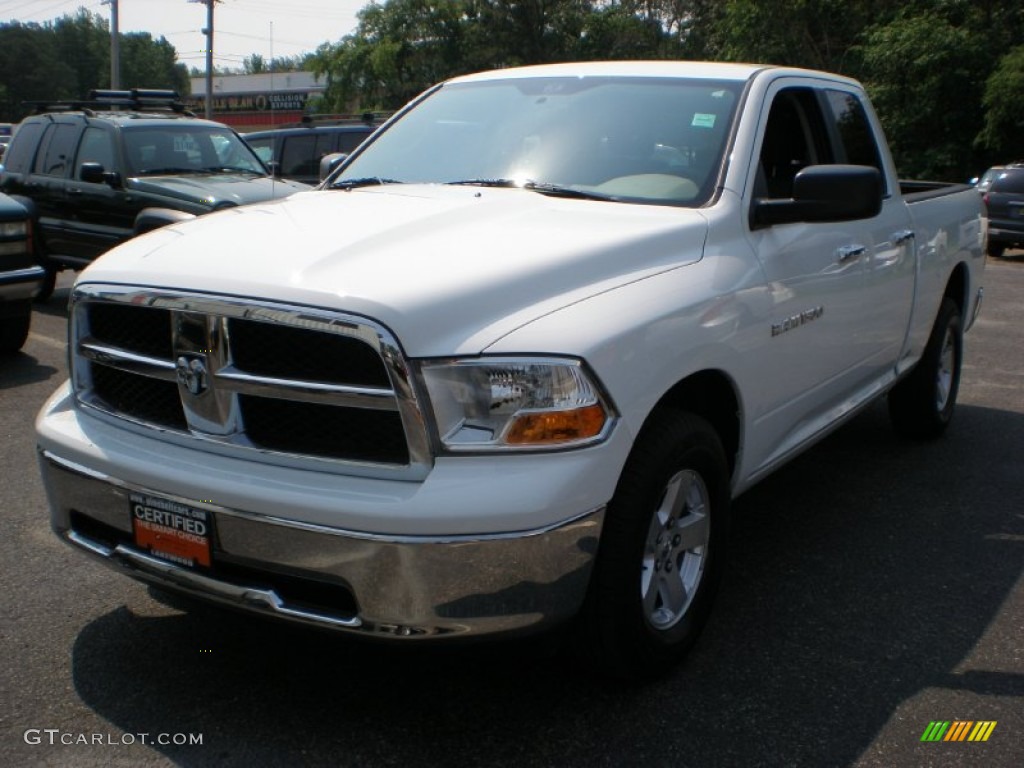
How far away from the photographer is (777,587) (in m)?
4.16

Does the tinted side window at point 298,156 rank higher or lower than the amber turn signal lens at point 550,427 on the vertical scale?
lower

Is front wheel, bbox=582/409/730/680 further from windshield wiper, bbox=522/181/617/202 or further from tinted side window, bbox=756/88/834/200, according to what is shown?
→ tinted side window, bbox=756/88/834/200

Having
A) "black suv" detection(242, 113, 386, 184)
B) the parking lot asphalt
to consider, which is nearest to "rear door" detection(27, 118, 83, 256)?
"black suv" detection(242, 113, 386, 184)

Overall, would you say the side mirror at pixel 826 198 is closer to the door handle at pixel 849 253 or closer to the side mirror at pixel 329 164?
the door handle at pixel 849 253

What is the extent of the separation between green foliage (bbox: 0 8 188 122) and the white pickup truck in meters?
80.7

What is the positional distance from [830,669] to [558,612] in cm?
112

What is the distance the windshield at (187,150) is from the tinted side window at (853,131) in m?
7.56

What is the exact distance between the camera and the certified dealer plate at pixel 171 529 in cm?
293

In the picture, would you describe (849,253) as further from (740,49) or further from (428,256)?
(740,49)

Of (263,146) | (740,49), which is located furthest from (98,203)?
(740,49)

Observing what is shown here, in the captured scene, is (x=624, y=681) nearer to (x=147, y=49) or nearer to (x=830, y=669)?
(x=830, y=669)

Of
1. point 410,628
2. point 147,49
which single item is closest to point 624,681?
point 410,628

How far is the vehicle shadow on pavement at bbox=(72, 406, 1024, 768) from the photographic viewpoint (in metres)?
3.03

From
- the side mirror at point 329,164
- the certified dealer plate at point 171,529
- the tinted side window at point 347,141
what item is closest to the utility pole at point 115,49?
the tinted side window at point 347,141
